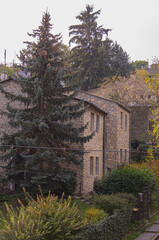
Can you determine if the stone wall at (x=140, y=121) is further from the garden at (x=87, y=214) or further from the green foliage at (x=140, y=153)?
the garden at (x=87, y=214)

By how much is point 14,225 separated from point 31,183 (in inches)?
348

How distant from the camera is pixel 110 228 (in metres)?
12.5

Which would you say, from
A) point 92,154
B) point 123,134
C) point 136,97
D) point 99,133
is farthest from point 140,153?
point 92,154

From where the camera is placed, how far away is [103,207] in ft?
47.3

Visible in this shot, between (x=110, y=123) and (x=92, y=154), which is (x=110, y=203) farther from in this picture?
(x=110, y=123)

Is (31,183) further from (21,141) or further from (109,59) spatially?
(109,59)

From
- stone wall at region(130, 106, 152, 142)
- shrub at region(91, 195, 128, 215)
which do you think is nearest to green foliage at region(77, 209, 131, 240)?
shrub at region(91, 195, 128, 215)

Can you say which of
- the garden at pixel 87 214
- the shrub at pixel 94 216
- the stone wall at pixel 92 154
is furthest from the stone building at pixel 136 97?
the shrub at pixel 94 216

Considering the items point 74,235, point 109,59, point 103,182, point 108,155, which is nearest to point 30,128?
point 103,182

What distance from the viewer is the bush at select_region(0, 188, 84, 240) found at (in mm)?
9008

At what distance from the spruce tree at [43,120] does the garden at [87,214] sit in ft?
7.32

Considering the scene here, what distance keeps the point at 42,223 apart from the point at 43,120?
28.7 ft

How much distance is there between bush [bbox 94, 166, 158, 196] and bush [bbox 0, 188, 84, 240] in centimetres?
780

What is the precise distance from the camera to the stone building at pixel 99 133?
75.2ft
